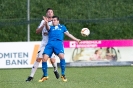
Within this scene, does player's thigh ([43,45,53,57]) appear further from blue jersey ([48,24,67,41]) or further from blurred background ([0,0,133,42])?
blurred background ([0,0,133,42])

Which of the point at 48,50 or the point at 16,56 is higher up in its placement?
the point at 48,50

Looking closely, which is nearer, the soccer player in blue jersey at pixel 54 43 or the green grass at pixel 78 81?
the green grass at pixel 78 81

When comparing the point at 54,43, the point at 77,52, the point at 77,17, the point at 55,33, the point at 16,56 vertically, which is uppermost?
the point at 77,17

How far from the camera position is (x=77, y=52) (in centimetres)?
2177

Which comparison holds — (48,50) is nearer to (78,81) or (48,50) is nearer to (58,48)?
(58,48)

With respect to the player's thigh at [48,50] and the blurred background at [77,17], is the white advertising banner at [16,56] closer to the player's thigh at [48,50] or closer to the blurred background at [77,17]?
the blurred background at [77,17]

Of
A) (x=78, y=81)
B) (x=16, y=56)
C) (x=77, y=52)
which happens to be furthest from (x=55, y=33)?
(x=77, y=52)

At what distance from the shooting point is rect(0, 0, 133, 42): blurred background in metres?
26.2

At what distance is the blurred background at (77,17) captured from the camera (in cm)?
2620

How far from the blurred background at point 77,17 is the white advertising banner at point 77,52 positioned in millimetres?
3970

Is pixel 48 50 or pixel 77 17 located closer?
pixel 48 50

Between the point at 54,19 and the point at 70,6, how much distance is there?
49.4ft

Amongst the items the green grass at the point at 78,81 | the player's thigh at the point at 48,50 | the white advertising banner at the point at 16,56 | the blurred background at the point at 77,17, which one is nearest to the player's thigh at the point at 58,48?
the player's thigh at the point at 48,50

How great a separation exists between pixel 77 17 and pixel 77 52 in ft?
19.7
